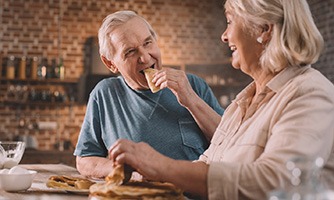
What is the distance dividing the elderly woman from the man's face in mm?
789

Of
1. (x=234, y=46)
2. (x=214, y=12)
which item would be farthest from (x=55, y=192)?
(x=214, y=12)

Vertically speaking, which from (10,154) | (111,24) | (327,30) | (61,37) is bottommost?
(61,37)

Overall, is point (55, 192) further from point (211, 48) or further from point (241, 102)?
point (211, 48)

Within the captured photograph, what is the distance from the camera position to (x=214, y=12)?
8.05 m

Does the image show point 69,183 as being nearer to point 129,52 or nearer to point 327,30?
point 129,52

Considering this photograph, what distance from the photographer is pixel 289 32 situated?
1.66 meters

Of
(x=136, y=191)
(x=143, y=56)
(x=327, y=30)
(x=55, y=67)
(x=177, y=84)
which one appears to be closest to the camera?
(x=136, y=191)

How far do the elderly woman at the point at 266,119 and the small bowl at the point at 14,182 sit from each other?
0.51 m

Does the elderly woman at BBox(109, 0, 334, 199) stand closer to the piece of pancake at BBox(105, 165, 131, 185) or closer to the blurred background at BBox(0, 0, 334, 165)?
the piece of pancake at BBox(105, 165, 131, 185)

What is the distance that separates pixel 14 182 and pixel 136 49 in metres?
0.99

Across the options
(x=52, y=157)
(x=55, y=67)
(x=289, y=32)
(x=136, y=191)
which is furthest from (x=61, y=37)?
(x=136, y=191)

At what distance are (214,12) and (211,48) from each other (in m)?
0.58

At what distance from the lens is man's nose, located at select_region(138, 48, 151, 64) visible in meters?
2.58

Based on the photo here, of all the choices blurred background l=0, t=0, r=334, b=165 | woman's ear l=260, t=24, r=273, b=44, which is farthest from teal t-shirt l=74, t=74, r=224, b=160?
blurred background l=0, t=0, r=334, b=165
